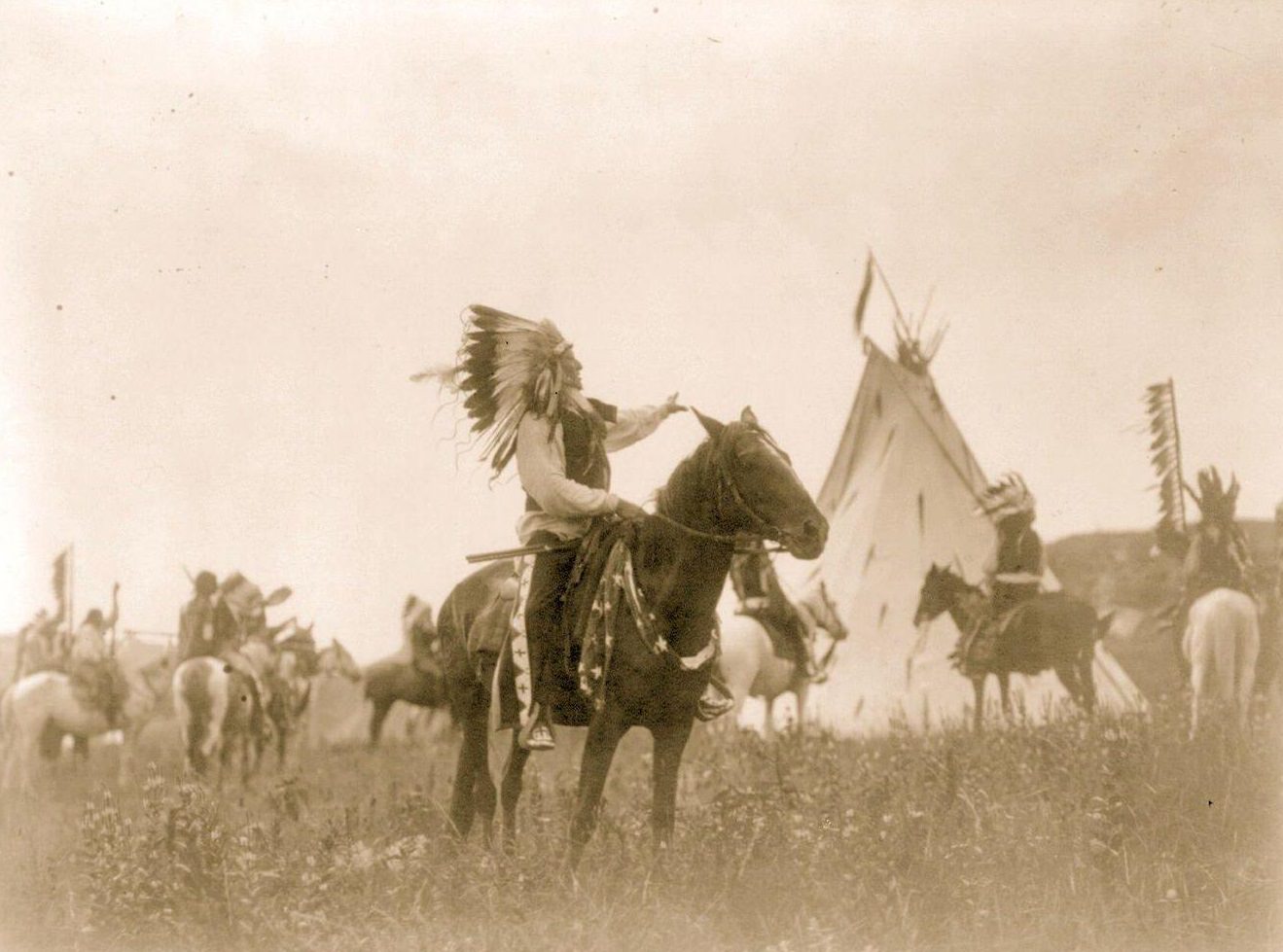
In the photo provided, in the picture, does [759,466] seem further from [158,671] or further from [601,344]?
[158,671]

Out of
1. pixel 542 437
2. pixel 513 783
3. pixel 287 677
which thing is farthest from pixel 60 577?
pixel 287 677

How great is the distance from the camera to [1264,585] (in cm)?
822

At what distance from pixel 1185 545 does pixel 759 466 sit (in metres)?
4.56

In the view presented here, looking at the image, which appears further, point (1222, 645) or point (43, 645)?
point (43, 645)

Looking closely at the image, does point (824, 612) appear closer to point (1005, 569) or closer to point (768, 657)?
point (768, 657)

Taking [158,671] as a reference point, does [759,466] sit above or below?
above

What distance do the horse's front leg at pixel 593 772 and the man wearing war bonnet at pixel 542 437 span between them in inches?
10.3

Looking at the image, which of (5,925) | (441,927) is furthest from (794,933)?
(5,925)

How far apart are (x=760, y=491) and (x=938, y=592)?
591cm

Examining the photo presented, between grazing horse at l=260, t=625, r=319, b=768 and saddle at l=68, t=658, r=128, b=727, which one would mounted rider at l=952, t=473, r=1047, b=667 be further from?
saddle at l=68, t=658, r=128, b=727

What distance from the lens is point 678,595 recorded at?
555cm

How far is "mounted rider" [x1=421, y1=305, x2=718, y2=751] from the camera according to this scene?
5812 millimetres

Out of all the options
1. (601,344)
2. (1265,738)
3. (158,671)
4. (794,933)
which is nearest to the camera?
(794,933)

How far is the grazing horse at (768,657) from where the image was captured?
1108 cm
